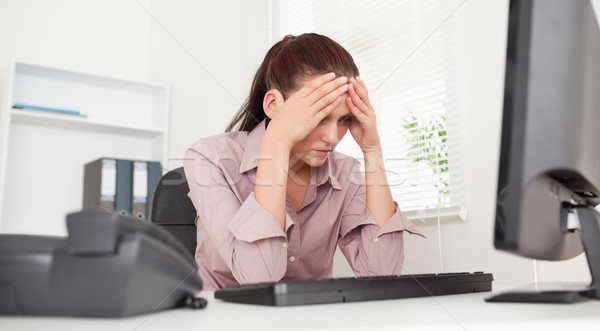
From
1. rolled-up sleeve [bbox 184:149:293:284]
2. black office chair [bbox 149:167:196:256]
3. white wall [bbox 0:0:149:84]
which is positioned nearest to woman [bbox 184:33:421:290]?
rolled-up sleeve [bbox 184:149:293:284]

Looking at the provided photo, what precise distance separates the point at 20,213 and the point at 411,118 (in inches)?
74.5

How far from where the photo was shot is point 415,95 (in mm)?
1864

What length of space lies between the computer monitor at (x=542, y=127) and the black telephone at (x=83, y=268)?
306 mm

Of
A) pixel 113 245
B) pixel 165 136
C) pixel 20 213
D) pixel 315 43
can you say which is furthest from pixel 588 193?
pixel 20 213

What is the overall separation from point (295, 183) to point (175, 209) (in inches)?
14.5

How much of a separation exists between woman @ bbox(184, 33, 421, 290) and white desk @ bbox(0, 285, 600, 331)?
548 millimetres

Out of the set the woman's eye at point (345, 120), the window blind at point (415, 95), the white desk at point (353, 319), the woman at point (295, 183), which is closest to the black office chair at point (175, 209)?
the woman at point (295, 183)

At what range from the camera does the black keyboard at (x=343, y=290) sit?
494 mm

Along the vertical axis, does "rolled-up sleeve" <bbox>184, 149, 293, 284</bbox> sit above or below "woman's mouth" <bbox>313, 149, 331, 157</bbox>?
below

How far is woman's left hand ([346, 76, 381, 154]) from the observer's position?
4.00ft

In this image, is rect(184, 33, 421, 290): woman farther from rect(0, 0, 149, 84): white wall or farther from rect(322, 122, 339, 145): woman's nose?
rect(0, 0, 149, 84): white wall

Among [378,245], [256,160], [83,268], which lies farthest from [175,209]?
[83,268]

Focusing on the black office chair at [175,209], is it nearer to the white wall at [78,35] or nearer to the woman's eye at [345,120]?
the woman's eye at [345,120]

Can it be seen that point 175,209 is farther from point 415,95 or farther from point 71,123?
point 71,123
